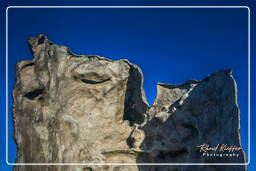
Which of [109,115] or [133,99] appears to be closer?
[109,115]

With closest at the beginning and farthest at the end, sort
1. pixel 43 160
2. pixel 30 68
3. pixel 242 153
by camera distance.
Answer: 1. pixel 242 153
2. pixel 43 160
3. pixel 30 68

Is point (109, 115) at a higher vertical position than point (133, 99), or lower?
lower

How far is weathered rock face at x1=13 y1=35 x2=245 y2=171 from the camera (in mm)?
12633

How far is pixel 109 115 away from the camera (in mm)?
14203

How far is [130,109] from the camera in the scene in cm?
1452

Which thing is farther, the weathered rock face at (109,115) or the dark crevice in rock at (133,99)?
the dark crevice in rock at (133,99)

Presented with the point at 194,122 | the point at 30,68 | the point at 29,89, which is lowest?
the point at 194,122

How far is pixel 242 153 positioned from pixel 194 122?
6.23 feet

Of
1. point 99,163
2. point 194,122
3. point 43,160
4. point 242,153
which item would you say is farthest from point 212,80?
point 43,160

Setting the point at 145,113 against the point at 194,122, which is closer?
the point at 194,122

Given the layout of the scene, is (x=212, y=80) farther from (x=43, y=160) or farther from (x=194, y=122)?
(x=43, y=160)

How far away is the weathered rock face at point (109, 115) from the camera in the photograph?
12.6 meters

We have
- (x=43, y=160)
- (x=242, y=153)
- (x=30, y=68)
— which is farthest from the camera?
(x=30, y=68)

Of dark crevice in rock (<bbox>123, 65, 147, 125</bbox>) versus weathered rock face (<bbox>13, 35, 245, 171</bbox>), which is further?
dark crevice in rock (<bbox>123, 65, 147, 125</bbox>)
